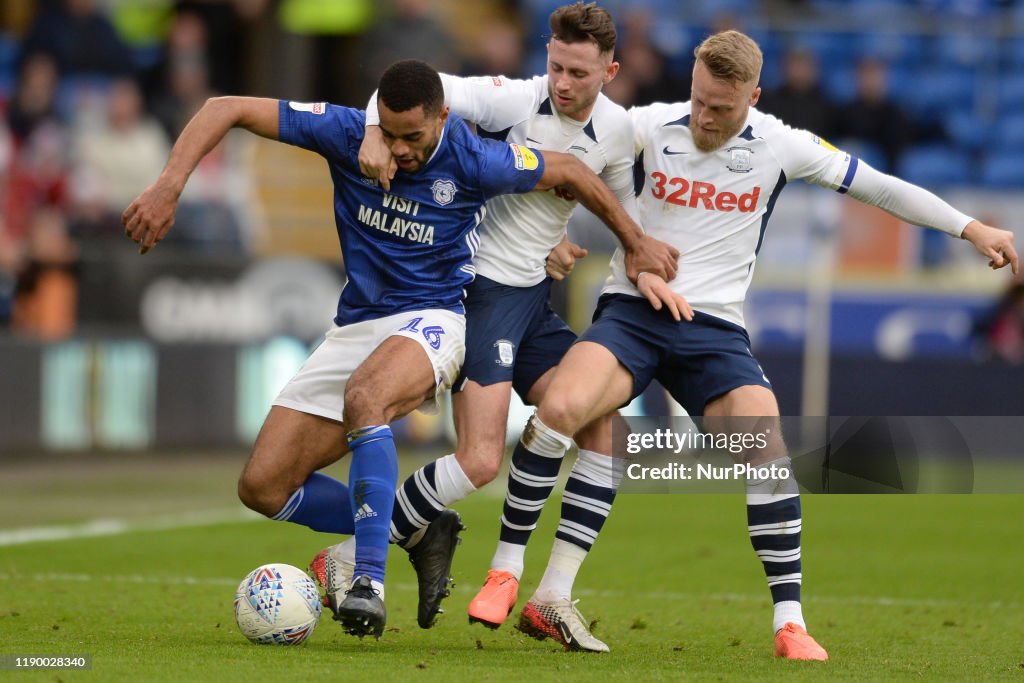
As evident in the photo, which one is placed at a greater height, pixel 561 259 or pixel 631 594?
pixel 561 259

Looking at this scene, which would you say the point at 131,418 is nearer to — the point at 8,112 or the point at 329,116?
the point at 8,112

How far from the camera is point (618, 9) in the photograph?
730 inches

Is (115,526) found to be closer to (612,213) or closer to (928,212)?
(612,213)

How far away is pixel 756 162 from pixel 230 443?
963cm

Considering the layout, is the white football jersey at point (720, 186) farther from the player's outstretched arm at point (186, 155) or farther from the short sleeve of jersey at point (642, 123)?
the player's outstretched arm at point (186, 155)

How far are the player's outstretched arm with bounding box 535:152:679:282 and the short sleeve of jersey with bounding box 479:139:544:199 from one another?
2.0 inches

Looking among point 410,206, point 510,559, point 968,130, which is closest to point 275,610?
point 510,559

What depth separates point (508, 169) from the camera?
631cm

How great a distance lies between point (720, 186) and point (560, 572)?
5.58 feet

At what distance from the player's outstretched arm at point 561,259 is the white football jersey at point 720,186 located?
0.90 feet

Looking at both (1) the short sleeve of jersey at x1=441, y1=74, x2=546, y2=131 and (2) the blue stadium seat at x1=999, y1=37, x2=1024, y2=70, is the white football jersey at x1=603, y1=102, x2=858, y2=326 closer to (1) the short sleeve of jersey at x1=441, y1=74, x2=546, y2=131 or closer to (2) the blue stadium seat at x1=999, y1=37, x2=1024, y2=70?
(1) the short sleeve of jersey at x1=441, y1=74, x2=546, y2=131

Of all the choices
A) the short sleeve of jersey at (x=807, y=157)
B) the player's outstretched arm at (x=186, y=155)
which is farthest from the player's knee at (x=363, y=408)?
the short sleeve of jersey at (x=807, y=157)

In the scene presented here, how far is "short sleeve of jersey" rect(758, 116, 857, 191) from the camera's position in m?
6.56

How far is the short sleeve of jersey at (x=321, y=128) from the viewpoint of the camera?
628cm
